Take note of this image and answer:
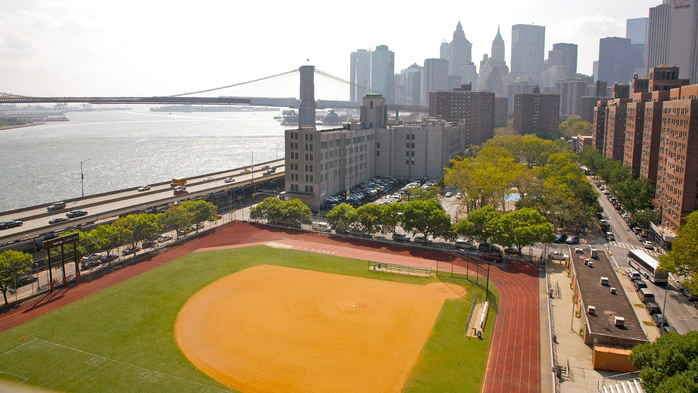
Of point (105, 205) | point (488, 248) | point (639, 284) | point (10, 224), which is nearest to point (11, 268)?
point (10, 224)

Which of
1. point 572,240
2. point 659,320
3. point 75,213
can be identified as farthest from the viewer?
point 572,240

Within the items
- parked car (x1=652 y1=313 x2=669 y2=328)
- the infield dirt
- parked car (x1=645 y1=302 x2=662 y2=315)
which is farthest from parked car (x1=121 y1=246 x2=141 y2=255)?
parked car (x1=645 y1=302 x2=662 y2=315)

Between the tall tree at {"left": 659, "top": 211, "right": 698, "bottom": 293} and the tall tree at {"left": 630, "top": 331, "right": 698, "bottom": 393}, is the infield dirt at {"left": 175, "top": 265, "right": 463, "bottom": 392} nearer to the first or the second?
the tall tree at {"left": 630, "top": 331, "right": 698, "bottom": 393}

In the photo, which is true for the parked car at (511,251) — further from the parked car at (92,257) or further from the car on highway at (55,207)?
the car on highway at (55,207)

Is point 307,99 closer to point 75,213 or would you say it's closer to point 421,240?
point 75,213

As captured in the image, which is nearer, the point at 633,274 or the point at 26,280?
the point at 26,280

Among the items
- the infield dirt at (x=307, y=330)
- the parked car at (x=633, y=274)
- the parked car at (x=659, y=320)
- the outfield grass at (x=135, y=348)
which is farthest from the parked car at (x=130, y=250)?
the parked car at (x=633, y=274)
